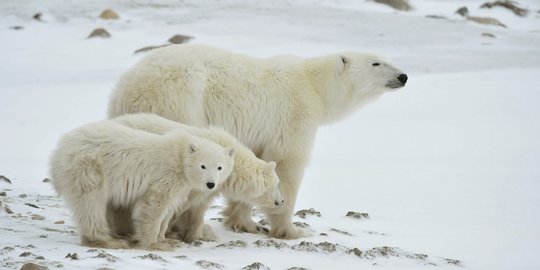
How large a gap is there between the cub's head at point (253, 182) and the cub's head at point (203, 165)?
486 mm

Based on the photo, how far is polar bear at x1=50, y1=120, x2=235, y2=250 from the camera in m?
6.15

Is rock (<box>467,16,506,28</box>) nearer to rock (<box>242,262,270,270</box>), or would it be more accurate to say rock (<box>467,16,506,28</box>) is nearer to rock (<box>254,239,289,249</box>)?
rock (<box>254,239,289,249</box>)

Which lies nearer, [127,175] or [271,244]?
[127,175]

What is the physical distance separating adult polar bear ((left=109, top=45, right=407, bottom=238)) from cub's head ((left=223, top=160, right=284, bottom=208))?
1.43 ft

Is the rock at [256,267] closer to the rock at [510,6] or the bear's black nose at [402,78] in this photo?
the bear's black nose at [402,78]

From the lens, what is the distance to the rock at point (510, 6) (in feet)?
88.1

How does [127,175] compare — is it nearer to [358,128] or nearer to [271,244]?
[271,244]

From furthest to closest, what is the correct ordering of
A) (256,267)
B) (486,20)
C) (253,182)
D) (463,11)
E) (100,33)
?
(463,11) < (486,20) < (100,33) < (253,182) < (256,267)

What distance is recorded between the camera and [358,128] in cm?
1439

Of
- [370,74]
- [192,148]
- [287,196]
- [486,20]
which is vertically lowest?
[287,196]

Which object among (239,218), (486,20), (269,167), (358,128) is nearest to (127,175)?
(269,167)

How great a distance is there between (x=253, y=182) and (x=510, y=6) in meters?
22.1

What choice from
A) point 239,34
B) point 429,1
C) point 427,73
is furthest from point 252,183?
point 429,1

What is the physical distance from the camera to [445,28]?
23.9 metres
